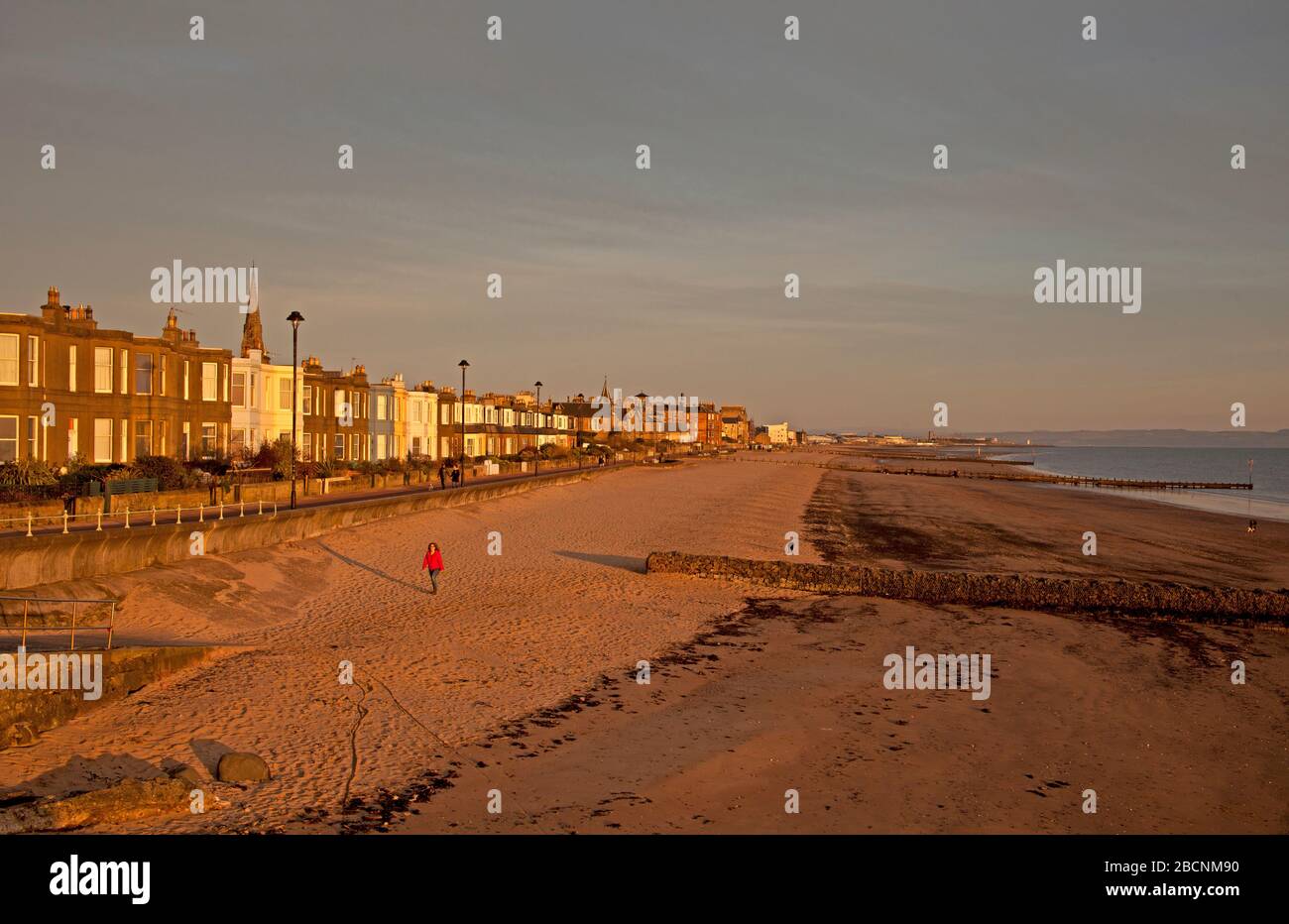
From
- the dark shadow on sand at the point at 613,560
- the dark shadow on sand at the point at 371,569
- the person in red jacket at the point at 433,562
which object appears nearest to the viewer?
the person in red jacket at the point at 433,562

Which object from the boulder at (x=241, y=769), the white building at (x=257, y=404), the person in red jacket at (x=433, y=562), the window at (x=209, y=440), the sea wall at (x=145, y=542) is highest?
the white building at (x=257, y=404)

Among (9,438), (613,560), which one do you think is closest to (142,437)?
(9,438)

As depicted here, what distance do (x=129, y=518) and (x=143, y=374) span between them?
13171mm

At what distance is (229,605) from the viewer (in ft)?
64.6

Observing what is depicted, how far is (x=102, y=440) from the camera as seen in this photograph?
32312 mm

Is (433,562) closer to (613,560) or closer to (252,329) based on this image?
(613,560)

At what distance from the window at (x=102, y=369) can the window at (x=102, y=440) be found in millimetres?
1254

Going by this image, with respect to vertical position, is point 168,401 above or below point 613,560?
above

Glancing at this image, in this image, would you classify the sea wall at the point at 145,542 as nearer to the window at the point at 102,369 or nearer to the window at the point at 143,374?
the window at the point at 102,369

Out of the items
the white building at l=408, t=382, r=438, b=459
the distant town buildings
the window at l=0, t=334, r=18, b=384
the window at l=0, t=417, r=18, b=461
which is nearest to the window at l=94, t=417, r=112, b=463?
the distant town buildings

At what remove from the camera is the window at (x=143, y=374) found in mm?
33906

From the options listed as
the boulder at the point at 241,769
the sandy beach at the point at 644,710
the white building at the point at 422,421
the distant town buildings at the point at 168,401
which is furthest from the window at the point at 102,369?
the white building at the point at 422,421

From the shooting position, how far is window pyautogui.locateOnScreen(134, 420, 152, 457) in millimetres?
33969
